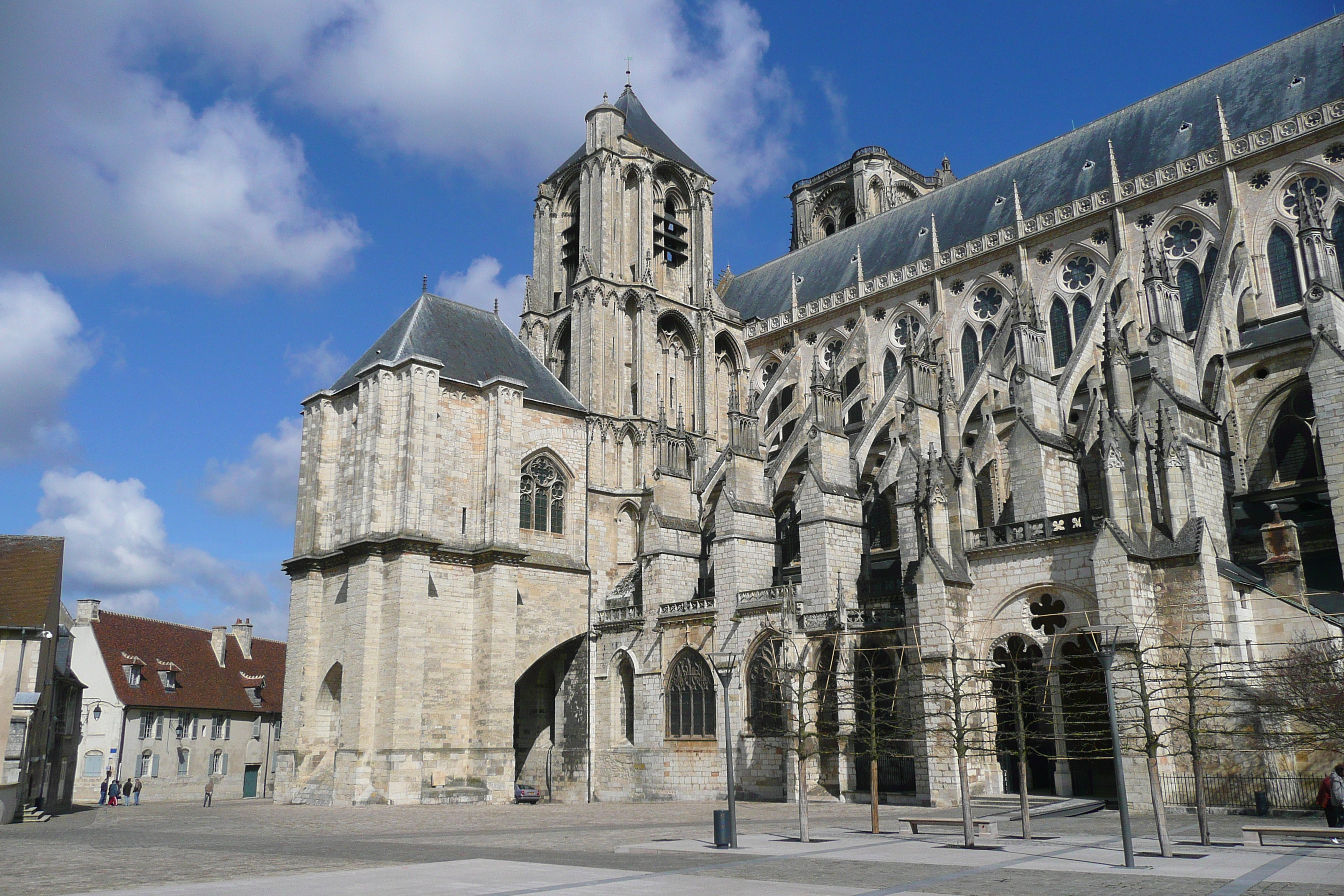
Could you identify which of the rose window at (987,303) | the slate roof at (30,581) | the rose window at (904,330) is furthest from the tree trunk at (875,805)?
the rose window at (904,330)

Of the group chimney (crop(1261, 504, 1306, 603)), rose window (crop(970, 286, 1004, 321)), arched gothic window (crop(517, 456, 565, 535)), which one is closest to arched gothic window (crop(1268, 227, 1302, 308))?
rose window (crop(970, 286, 1004, 321))

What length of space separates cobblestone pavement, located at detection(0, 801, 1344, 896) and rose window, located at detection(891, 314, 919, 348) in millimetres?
18909

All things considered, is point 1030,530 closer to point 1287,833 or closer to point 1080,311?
point 1287,833

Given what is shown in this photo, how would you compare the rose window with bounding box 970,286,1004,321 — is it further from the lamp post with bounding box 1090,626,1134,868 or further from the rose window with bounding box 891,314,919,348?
the lamp post with bounding box 1090,626,1134,868

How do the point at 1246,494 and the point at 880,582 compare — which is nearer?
the point at 1246,494

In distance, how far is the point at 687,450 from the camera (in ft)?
106

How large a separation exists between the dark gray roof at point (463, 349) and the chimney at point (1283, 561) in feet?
63.8

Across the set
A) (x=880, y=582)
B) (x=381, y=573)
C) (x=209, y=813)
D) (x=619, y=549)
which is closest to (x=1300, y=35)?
(x=880, y=582)

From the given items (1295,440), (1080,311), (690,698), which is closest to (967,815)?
(690,698)

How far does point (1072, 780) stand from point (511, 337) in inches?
841

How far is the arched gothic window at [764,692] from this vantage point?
80.7ft

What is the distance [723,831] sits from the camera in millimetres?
13359

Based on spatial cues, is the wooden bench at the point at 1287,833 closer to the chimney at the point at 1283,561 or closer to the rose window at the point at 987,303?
the chimney at the point at 1283,561

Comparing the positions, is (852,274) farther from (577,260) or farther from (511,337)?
(511,337)
